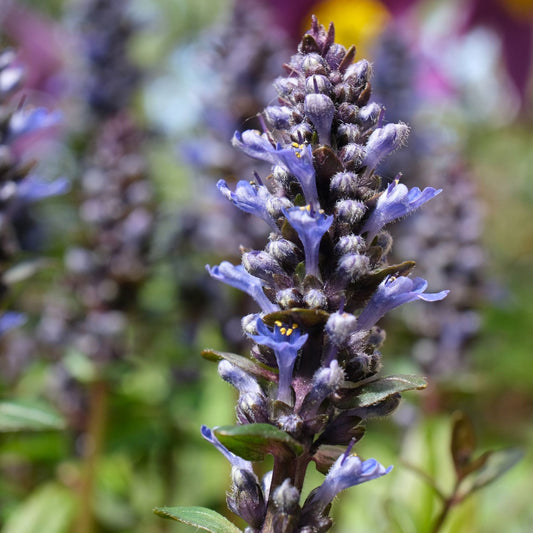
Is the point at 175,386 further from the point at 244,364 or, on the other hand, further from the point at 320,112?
the point at 320,112

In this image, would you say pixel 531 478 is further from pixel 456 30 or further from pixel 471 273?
pixel 456 30

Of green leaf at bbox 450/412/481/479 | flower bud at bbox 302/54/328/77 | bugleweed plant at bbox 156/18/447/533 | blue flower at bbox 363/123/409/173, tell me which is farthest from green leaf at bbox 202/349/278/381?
green leaf at bbox 450/412/481/479

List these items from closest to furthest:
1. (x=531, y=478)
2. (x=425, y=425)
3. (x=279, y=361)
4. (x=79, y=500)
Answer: (x=279, y=361) < (x=79, y=500) < (x=425, y=425) < (x=531, y=478)

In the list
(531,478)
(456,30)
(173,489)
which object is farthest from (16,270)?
(456,30)

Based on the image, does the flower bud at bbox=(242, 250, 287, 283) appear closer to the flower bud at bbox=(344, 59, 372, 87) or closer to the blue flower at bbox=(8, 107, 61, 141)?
the flower bud at bbox=(344, 59, 372, 87)

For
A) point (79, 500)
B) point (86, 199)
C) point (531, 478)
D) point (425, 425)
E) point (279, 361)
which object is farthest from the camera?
point (531, 478)
